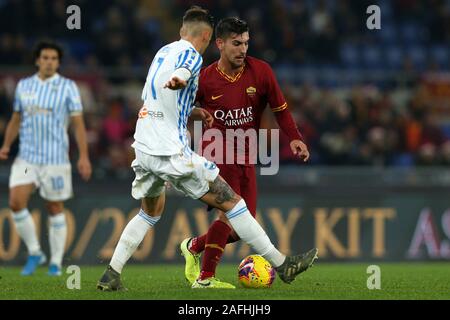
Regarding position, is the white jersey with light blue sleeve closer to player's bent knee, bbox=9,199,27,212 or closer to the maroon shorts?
the maroon shorts

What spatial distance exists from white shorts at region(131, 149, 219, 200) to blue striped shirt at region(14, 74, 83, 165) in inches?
159

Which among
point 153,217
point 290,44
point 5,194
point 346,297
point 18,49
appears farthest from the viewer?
point 290,44

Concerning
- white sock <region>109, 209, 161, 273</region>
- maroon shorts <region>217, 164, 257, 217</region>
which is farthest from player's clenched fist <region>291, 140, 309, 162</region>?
white sock <region>109, 209, 161, 273</region>

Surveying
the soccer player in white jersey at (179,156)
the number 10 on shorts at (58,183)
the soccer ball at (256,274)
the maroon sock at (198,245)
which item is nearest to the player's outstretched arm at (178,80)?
the soccer player in white jersey at (179,156)

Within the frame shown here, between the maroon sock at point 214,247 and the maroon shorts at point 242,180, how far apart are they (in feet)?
1.01

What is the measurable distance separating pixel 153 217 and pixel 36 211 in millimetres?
6687

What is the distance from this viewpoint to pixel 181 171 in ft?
25.9

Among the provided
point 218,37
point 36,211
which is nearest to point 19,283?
point 218,37

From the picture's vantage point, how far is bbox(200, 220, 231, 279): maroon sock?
8.60 m

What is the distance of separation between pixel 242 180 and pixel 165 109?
128 centimetres

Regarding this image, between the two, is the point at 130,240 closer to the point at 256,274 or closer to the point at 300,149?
the point at 256,274

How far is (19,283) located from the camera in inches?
372

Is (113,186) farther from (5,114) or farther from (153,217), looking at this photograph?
(153,217)

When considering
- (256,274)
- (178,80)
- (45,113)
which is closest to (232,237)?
(256,274)
